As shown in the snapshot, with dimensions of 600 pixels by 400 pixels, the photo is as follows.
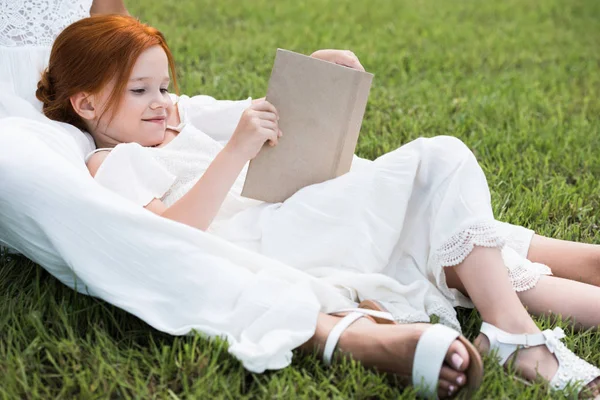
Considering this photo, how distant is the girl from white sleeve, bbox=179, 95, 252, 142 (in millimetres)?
124

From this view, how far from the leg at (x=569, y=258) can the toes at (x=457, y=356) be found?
0.75 metres

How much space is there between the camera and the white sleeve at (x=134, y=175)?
7.16ft

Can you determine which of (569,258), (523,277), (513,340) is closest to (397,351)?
(513,340)

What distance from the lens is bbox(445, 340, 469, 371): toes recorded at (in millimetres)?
1712

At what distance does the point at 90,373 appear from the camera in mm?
1777

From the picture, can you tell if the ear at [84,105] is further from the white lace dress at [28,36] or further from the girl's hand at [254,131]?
the girl's hand at [254,131]

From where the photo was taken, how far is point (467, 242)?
1968 millimetres

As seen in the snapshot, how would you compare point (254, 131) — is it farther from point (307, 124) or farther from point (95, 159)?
point (95, 159)

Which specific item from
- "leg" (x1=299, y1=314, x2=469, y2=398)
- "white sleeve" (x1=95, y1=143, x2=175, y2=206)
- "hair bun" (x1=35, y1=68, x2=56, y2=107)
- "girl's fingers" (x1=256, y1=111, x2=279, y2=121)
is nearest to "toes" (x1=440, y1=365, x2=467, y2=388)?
"leg" (x1=299, y1=314, x2=469, y2=398)

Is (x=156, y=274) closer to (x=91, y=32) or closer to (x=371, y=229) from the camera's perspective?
(x=371, y=229)

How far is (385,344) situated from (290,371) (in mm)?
217

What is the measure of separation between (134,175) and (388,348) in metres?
0.86

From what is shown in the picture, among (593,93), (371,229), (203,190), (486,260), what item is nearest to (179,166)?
(203,190)

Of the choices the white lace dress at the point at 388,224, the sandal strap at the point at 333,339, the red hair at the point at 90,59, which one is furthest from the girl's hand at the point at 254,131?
the sandal strap at the point at 333,339
